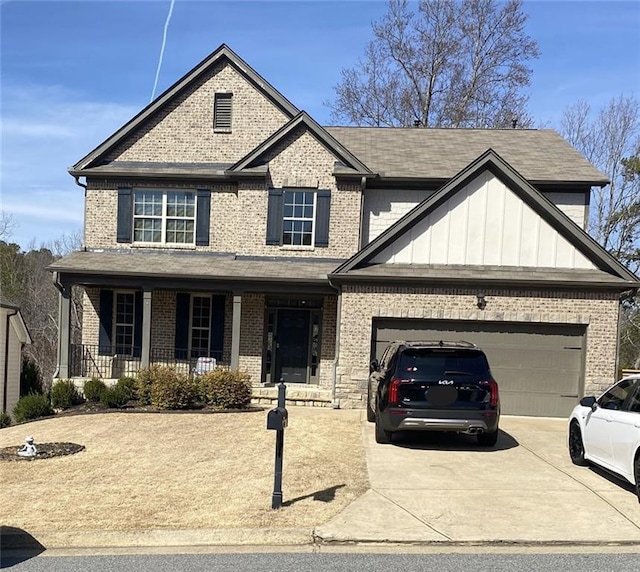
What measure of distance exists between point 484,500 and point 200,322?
12.3 metres

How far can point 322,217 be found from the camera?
16938 mm

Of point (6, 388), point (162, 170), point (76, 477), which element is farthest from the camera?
point (162, 170)

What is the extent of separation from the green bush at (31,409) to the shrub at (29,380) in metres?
3.03

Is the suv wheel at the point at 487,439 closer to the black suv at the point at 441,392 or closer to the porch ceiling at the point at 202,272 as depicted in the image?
the black suv at the point at 441,392

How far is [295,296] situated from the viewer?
17266 mm

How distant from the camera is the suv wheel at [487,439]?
9762mm

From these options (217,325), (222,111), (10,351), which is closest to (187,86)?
Result: (222,111)

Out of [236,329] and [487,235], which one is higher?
[487,235]

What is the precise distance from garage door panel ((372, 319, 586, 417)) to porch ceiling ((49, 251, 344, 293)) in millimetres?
4044

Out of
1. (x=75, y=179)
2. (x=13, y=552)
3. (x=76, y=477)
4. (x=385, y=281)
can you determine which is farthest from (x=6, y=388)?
(x=13, y=552)

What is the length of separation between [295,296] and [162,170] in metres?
5.48

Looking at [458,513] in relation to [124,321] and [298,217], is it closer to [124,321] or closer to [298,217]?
[298,217]

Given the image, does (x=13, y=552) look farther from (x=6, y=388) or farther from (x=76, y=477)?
(x=6, y=388)

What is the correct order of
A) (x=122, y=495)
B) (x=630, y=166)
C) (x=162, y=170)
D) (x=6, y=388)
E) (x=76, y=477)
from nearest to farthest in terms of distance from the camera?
1. (x=122, y=495)
2. (x=76, y=477)
3. (x=6, y=388)
4. (x=162, y=170)
5. (x=630, y=166)
